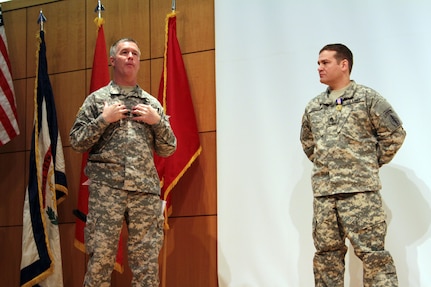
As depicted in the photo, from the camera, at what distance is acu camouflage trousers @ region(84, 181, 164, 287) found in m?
2.75

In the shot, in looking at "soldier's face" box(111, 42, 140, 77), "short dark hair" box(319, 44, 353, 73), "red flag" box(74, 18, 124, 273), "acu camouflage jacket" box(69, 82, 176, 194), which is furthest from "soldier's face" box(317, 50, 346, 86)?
Result: "red flag" box(74, 18, 124, 273)

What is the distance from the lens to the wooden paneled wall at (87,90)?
4.02 m

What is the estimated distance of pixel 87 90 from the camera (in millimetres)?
4434

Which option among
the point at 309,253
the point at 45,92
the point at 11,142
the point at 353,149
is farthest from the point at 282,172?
the point at 11,142

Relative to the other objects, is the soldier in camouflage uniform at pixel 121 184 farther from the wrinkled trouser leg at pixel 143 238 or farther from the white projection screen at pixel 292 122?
the white projection screen at pixel 292 122

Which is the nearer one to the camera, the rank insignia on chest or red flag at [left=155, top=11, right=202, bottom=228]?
the rank insignia on chest

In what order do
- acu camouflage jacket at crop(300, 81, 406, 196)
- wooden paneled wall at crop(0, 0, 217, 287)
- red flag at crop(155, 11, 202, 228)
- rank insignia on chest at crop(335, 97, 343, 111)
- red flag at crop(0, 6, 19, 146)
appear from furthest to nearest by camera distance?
red flag at crop(0, 6, 19, 146) → wooden paneled wall at crop(0, 0, 217, 287) → red flag at crop(155, 11, 202, 228) → rank insignia on chest at crop(335, 97, 343, 111) → acu camouflage jacket at crop(300, 81, 406, 196)

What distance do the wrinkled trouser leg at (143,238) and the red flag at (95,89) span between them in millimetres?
1104

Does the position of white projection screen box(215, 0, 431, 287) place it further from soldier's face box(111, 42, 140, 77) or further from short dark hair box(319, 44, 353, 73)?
soldier's face box(111, 42, 140, 77)

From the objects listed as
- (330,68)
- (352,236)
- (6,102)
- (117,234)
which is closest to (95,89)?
(6,102)

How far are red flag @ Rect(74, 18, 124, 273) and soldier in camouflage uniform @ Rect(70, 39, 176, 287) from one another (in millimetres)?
1064

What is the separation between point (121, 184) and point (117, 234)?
25 centimetres

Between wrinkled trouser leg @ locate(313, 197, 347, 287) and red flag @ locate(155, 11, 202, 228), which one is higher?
red flag @ locate(155, 11, 202, 228)

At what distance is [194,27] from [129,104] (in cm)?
146
